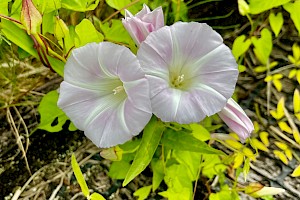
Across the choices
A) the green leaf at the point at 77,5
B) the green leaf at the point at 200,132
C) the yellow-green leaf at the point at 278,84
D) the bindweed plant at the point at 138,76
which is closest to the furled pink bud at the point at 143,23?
the bindweed plant at the point at 138,76

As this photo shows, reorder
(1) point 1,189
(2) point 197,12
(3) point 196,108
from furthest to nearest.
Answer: (2) point 197,12 < (1) point 1,189 < (3) point 196,108

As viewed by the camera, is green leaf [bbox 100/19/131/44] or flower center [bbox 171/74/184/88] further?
green leaf [bbox 100/19/131/44]

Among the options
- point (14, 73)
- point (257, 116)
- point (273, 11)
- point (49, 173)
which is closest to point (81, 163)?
point (49, 173)

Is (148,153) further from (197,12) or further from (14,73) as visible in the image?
(197,12)

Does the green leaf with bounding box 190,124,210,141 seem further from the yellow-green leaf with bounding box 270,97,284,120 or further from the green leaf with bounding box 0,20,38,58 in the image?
the green leaf with bounding box 0,20,38,58

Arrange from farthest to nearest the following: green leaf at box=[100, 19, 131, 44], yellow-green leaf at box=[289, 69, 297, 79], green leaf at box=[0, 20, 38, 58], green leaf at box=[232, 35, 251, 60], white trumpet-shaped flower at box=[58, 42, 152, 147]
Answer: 1. yellow-green leaf at box=[289, 69, 297, 79]
2. green leaf at box=[232, 35, 251, 60]
3. green leaf at box=[100, 19, 131, 44]
4. green leaf at box=[0, 20, 38, 58]
5. white trumpet-shaped flower at box=[58, 42, 152, 147]

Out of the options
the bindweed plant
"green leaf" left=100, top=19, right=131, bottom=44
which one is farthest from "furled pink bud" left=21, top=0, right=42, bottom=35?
"green leaf" left=100, top=19, right=131, bottom=44

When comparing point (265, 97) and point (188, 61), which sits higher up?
point (188, 61)
